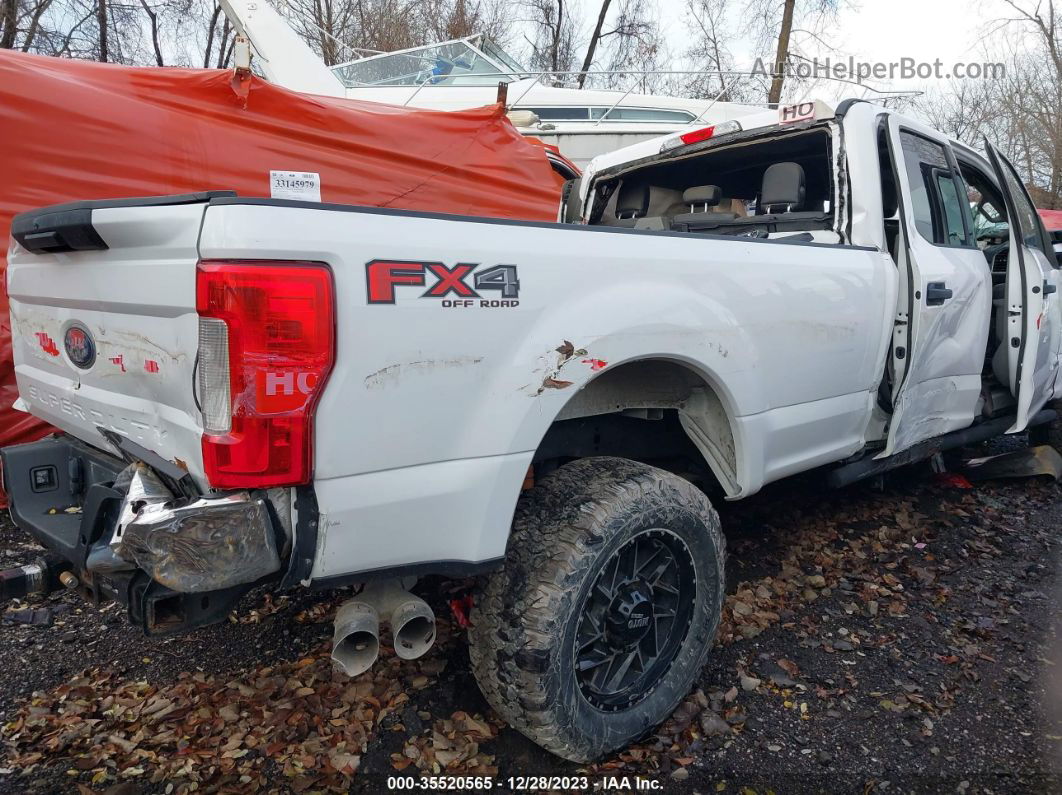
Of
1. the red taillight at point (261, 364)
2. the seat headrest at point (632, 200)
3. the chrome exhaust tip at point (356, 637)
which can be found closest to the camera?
the red taillight at point (261, 364)

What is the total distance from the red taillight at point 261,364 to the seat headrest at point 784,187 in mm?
2671

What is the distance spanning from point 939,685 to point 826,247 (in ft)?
5.72

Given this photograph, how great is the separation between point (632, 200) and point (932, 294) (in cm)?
187

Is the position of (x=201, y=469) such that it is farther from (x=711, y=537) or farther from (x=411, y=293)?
(x=711, y=537)

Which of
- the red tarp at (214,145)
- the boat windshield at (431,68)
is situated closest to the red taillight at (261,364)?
the red tarp at (214,145)

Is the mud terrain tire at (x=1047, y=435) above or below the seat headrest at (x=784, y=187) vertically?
below

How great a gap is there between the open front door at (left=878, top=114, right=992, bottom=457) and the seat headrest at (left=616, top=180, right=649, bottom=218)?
1.42 metres

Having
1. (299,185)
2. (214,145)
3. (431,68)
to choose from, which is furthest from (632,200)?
(431,68)

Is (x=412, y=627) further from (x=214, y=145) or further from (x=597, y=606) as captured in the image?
(x=214, y=145)

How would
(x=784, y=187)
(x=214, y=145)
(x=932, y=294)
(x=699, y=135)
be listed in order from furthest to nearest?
(x=214, y=145)
(x=699, y=135)
(x=784, y=187)
(x=932, y=294)

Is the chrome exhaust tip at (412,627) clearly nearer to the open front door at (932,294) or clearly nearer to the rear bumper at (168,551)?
the rear bumper at (168,551)

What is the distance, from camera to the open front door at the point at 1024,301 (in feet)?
13.8

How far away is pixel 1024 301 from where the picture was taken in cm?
420

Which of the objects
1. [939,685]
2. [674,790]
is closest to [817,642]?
[939,685]
